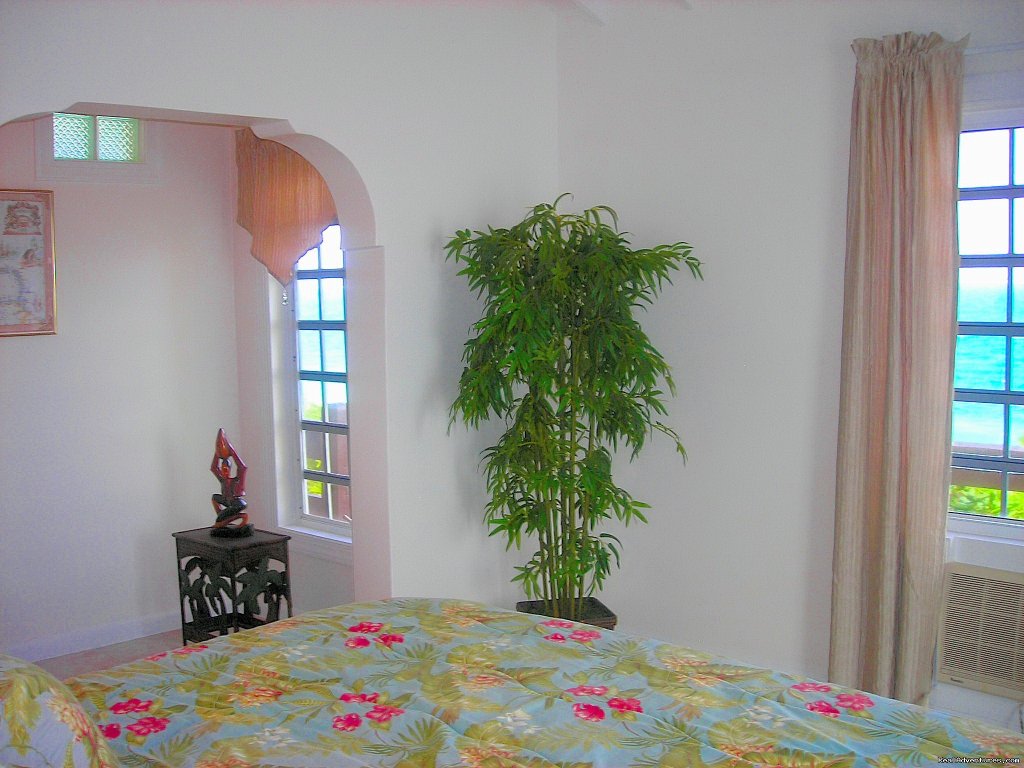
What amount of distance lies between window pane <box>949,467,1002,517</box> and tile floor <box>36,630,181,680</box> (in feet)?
11.3

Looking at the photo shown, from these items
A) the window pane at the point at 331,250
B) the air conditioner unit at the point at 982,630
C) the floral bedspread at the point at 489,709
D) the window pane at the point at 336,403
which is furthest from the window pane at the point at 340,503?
the air conditioner unit at the point at 982,630

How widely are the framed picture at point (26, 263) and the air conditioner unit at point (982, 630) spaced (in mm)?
3874

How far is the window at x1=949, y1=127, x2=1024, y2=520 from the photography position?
337 cm

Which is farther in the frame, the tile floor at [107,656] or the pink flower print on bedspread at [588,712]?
the tile floor at [107,656]

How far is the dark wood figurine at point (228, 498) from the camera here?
4.18 meters

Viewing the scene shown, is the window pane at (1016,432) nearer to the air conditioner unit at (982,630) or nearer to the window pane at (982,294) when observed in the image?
the window pane at (982,294)

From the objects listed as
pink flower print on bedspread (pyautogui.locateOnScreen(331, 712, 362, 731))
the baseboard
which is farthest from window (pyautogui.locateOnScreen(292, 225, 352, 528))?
pink flower print on bedspread (pyautogui.locateOnScreen(331, 712, 362, 731))

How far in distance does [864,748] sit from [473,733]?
70cm

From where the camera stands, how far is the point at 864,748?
66.7 inches

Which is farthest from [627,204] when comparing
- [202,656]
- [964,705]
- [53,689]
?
[53,689]

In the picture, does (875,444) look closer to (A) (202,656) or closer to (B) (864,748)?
(B) (864,748)

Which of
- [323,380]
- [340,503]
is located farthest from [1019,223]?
[340,503]

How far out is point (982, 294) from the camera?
11.3 feet

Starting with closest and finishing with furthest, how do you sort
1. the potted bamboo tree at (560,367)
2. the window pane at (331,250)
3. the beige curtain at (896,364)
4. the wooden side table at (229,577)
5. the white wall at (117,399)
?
1. the beige curtain at (896,364)
2. the potted bamboo tree at (560,367)
3. the wooden side table at (229,577)
4. the white wall at (117,399)
5. the window pane at (331,250)
